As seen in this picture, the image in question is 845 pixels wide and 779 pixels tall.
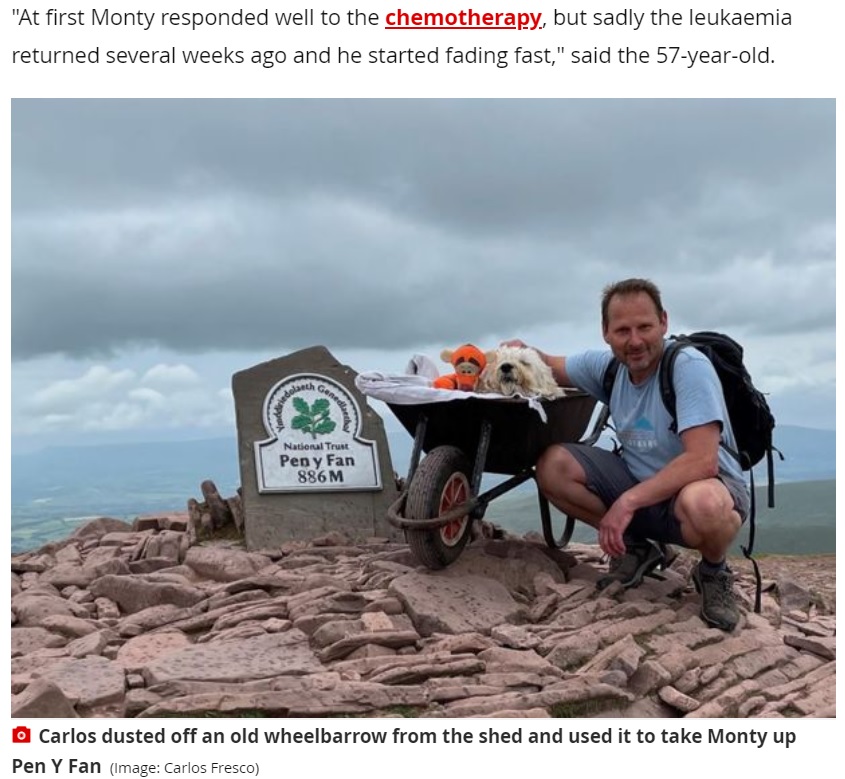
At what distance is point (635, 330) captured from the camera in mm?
5105

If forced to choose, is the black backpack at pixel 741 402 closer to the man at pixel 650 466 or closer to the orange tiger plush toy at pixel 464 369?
the man at pixel 650 466

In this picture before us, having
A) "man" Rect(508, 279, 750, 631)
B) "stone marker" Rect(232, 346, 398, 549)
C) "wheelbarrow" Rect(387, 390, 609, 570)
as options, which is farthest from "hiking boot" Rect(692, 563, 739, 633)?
"stone marker" Rect(232, 346, 398, 549)

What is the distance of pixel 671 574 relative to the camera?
6.18 metres

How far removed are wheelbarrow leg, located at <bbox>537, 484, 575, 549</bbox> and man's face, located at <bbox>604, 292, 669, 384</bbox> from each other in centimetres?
113

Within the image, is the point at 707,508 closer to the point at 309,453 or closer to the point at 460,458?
the point at 460,458

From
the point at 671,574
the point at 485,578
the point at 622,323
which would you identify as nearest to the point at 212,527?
the point at 485,578

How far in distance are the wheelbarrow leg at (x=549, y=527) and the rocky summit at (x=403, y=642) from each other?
101 mm

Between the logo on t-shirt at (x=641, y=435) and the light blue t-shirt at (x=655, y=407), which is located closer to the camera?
the light blue t-shirt at (x=655, y=407)

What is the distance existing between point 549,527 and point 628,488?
82 centimetres

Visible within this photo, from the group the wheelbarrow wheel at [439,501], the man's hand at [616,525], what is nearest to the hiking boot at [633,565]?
the man's hand at [616,525]

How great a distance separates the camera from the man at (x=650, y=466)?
197 inches

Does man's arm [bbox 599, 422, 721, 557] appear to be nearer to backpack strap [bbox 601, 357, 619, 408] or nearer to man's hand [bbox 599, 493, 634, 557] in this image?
man's hand [bbox 599, 493, 634, 557]
